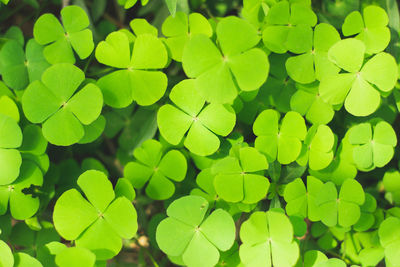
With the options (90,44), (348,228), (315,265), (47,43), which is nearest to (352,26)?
(348,228)

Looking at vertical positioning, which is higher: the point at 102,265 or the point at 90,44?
the point at 90,44

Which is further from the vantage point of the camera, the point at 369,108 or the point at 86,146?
the point at 86,146

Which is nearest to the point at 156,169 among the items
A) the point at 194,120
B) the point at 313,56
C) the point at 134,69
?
the point at 194,120

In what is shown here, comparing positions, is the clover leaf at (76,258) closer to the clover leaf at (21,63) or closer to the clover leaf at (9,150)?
the clover leaf at (9,150)

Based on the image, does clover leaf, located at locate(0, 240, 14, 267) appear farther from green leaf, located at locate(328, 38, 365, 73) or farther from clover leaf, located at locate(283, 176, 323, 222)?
green leaf, located at locate(328, 38, 365, 73)

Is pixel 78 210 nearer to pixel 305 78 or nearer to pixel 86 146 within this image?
pixel 86 146

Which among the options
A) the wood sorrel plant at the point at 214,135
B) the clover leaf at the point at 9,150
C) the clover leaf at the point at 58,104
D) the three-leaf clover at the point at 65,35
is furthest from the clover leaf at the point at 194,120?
the clover leaf at the point at 9,150
